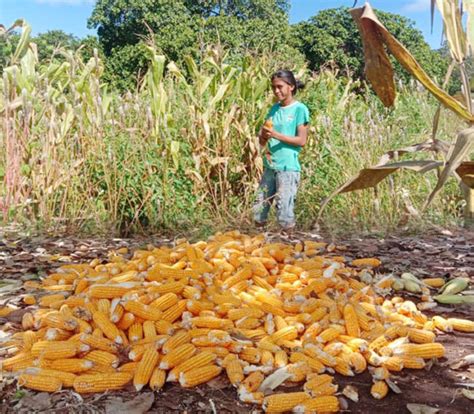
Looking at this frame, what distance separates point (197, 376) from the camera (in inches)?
71.6

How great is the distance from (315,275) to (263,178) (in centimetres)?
182

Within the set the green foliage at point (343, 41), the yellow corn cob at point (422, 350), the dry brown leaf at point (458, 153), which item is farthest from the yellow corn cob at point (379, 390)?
the green foliage at point (343, 41)

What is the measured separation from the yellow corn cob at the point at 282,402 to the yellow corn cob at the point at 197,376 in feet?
0.75

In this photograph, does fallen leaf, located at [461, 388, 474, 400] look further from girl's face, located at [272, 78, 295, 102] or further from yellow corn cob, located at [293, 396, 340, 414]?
girl's face, located at [272, 78, 295, 102]

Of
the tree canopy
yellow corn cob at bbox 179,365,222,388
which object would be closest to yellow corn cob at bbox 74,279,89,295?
yellow corn cob at bbox 179,365,222,388

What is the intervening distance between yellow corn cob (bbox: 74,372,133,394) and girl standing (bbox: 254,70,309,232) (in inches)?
97.4

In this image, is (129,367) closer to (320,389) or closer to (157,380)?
(157,380)

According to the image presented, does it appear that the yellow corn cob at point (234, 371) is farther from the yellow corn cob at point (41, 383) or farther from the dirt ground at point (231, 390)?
the yellow corn cob at point (41, 383)

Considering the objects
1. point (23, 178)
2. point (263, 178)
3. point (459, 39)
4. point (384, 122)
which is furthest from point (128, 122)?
point (459, 39)

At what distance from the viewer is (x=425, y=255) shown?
11.8 ft

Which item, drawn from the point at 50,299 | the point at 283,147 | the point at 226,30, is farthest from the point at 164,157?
the point at 226,30

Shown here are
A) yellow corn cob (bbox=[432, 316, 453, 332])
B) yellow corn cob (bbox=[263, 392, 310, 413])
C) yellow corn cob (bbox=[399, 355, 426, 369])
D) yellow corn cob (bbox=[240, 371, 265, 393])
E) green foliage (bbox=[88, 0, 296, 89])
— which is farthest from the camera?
green foliage (bbox=[88, 0, 296, 89])

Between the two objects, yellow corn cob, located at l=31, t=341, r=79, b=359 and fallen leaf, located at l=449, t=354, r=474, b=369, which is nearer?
yellow corn cob, located at l=31, t=341, r=79, b=359

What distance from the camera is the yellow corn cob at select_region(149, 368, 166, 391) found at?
1.80 meters
